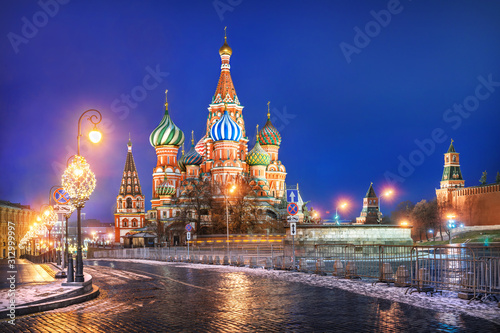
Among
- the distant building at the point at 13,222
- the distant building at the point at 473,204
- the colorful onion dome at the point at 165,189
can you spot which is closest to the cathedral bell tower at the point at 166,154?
the colorful onion dome at the point at 165,189

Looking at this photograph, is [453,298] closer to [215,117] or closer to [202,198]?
[202,198]

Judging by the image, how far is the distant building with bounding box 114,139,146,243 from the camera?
11488 cm

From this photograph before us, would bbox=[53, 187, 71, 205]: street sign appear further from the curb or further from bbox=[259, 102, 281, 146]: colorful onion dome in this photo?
bbox=[259, 102, 281, 146]: colorful onion dome

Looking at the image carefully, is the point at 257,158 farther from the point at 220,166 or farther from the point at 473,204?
the point at 473,204

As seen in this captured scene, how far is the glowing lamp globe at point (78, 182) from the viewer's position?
56.6 ft

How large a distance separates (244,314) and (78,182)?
9.27m

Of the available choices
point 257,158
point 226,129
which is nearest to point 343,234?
point 226,129

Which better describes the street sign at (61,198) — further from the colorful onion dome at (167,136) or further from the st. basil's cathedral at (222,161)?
the colorful onion dome at (167,136)

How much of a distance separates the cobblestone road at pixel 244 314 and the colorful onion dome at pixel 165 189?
76.6 metres

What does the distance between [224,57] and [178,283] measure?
77.2 meters

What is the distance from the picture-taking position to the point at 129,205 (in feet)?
386

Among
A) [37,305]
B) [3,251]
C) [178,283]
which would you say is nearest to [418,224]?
[3,251]

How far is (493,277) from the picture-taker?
12.2 m

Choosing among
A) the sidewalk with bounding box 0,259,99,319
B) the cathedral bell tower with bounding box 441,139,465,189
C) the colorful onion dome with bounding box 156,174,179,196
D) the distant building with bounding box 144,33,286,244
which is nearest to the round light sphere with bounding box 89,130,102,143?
the sidewalk with bounding box 0,259,99,319
